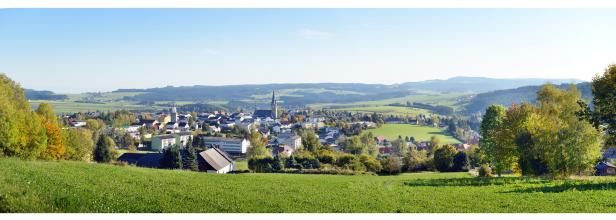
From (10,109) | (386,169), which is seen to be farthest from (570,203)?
(386,169)

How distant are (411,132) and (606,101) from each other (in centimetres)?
9103

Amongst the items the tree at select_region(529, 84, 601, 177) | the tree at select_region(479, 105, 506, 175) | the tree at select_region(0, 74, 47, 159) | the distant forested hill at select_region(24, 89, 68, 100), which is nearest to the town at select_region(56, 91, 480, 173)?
the tree at select_region(479, 105, 506, 175)

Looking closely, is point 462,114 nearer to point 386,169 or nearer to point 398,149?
point 398,149

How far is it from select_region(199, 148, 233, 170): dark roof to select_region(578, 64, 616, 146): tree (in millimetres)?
34594

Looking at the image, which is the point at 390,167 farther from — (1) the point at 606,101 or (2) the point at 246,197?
(2) the point at 246,197

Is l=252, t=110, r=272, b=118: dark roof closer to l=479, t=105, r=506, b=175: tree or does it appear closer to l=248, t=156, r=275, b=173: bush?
l=248, t=156, r=275, b=173: bush

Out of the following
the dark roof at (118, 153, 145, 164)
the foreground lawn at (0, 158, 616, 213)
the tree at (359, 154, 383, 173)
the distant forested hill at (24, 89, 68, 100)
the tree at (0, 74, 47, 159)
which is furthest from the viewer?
the distant forested hill at (24, 89, 68, 100)

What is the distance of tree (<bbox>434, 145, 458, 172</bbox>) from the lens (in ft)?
164

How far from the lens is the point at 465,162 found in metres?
50.1

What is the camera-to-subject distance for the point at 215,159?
52438 millimetres

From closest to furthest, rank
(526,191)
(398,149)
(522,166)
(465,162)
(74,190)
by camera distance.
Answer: (74,190) < (526,191) < (522,166) < (465,162) < (398,149)

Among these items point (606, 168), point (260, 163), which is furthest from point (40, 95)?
point (606, 168)

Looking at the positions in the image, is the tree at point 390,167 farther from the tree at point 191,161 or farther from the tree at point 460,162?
the tree at point 191,161
